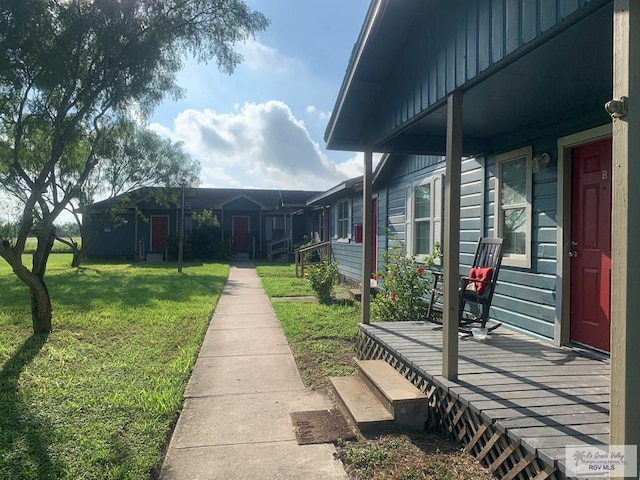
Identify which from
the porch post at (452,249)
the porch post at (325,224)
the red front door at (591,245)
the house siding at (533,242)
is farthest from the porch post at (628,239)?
the porch post at (325,224)

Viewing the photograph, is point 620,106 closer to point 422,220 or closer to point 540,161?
point 540,161

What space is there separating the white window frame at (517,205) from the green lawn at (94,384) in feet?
11.5

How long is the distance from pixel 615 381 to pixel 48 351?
5.31 m

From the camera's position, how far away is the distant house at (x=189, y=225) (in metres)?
20.4

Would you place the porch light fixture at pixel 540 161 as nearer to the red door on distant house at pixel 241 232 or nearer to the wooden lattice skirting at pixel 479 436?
the wooden lattice skirting at pixel 479 436

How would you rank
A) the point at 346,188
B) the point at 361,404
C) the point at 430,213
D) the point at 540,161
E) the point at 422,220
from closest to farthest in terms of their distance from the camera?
the point at 361,404
the point at 540,161
the point at 430,213
the point at 422,220
the point at 346,188

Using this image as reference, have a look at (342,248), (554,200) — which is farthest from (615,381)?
(342,248)

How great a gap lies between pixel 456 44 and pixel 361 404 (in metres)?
2.64

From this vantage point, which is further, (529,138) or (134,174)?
(134,174)

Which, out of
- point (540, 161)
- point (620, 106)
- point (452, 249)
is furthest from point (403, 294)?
point (620, 106)

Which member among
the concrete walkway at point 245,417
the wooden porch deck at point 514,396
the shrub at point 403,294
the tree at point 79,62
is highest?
the tree at point 79,62

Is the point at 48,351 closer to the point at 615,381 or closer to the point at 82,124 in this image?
the point at 82,124

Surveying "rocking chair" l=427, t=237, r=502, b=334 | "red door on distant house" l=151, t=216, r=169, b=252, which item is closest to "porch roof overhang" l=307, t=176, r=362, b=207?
"rocking chair" l=427, t=237, r=502, b=334

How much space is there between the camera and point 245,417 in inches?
129
